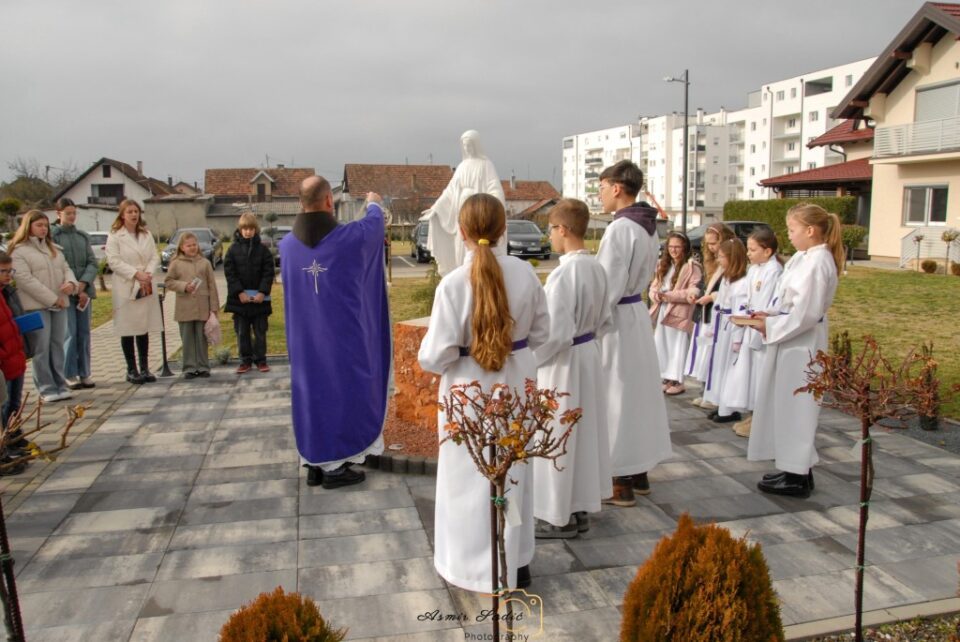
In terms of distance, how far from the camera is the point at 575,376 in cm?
452

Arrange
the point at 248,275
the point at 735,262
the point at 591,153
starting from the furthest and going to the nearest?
the point at 591,153 → the point at 248,275 → the point at 735,262

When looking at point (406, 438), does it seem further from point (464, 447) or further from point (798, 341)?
point (798, 341)

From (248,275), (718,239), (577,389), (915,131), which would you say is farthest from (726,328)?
(915,131)

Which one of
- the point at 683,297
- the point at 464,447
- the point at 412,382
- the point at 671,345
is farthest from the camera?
the point at 671,345

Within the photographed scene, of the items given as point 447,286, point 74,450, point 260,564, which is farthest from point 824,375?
point 74,450

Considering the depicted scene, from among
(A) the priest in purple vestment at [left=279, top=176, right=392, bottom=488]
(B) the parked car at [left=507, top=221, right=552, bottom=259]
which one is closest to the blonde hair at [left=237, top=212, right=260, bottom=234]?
(A) the priest in purple vestment at [left=279, top=176, right=392, bottom=488]

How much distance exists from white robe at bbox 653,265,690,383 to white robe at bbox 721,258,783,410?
4.42 feet

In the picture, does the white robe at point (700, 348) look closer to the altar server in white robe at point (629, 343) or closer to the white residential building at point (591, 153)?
the altar server in white robe at point (629, 343)

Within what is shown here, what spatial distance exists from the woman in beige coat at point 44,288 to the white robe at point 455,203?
13.9 ft

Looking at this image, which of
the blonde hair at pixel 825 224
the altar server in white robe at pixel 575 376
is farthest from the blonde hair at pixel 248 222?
the blonde hair at pixel 825 224

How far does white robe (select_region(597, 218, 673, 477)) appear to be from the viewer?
5.13m

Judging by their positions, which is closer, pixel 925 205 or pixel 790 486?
pixel 790 486

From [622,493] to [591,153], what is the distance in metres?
117

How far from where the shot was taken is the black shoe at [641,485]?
546 cm
